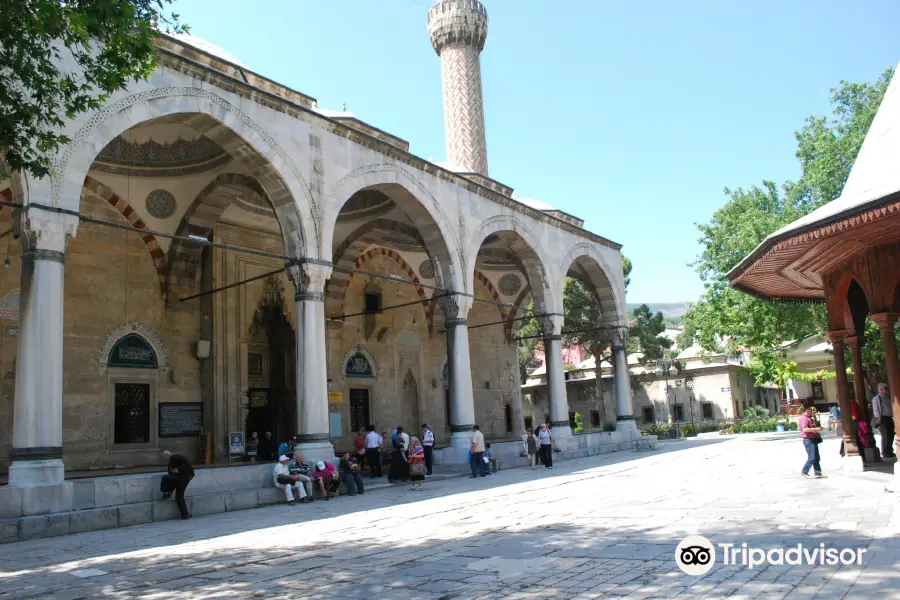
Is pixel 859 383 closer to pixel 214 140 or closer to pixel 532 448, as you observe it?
pixel 532 448

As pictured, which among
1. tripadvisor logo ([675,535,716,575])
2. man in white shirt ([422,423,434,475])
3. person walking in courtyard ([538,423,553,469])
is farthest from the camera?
person walking in courtyard ([538,423,553,469])

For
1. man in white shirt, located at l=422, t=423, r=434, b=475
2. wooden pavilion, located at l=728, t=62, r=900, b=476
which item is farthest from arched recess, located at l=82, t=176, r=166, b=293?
wooden pavilion, located at l=728, t=62, r=900, b=476

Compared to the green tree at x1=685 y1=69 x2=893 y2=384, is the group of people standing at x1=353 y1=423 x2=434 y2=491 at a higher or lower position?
lower

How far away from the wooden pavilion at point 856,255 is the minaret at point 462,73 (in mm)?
13785

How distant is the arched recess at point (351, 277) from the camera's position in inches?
701

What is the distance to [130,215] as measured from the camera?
13.6m

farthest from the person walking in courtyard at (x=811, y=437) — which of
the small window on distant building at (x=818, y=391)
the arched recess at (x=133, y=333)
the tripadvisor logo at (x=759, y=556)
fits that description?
the small window on distant building at (x=818, y=391)

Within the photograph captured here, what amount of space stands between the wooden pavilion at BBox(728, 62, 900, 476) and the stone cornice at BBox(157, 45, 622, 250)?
645 cm

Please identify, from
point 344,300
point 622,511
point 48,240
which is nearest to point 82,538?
point 48,240

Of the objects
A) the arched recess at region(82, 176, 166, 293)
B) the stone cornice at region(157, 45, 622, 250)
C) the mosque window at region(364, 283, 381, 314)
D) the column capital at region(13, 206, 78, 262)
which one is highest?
the stone cornice at region(157, 45, 622, 250)

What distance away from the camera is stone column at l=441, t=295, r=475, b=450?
1430 cm

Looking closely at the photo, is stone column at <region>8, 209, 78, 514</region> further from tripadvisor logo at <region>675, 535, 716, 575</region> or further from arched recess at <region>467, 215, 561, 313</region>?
arched recess at <region>467, 215, 561, 313</region>

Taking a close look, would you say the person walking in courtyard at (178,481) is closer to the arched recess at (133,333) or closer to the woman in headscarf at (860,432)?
the arched recess at (133,333)

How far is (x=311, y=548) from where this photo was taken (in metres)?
6.14
